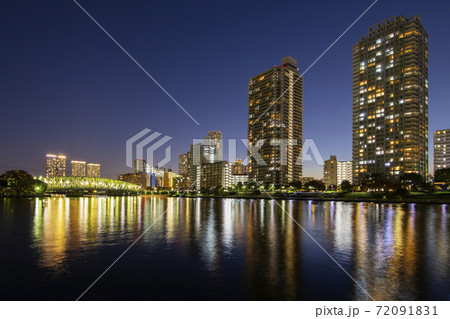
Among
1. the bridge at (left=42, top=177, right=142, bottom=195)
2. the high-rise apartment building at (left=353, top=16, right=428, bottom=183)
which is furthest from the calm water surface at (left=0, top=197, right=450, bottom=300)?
the bridge at (left=42, top=177, right=142, bottom=195)

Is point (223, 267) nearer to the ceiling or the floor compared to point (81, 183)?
nearer to the ceiling

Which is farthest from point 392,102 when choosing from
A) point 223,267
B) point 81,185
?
point 81,185

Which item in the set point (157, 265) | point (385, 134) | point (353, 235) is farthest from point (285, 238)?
point (385, 134)

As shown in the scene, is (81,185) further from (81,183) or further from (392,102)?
(392,102)

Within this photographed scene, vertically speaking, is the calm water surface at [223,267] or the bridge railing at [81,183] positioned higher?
the calm water surface at [223,267]

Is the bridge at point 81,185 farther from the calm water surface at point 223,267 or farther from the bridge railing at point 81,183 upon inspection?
the calm water surface at point 223,267

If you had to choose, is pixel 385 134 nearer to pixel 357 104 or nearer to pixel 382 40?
pixel 357 104

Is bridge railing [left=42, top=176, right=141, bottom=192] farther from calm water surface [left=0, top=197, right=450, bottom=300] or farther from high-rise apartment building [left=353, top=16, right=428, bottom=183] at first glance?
calm water surface [left=0, top=197, right=450, bottom=300]

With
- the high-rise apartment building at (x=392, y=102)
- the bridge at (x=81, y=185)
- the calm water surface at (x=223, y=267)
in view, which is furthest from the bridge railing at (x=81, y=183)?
the calm water surface at (x=223, y=267)

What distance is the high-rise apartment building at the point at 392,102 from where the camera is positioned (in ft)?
488

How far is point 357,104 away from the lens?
Answer: 17375 centimetres

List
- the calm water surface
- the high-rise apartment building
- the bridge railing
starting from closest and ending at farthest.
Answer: the calm water surface
the high-rise apartment building
the bridge railing

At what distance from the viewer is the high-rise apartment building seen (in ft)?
488

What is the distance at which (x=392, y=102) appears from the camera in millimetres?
156125
